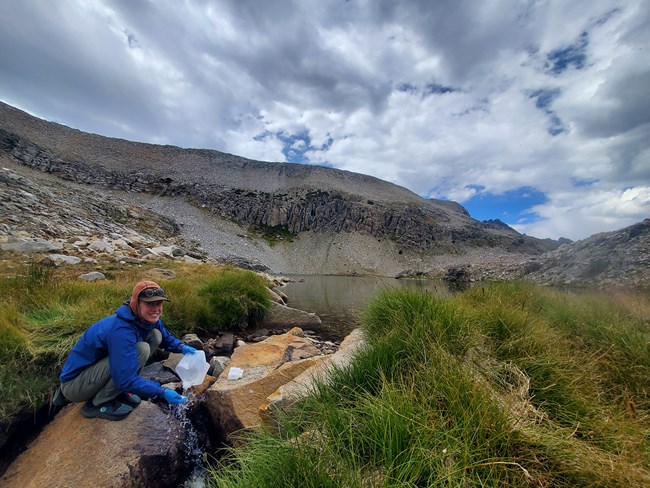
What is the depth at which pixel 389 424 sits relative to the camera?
5.79 feet

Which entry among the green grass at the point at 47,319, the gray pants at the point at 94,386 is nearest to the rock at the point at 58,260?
the green grass at the point at 47,319

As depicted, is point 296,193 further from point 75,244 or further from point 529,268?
point 75,244

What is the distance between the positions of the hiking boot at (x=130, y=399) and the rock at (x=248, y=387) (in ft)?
3.07

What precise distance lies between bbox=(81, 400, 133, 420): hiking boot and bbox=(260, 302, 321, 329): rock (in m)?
6.06

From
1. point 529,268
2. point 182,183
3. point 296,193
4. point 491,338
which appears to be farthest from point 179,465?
point 296,193

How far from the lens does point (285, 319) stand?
9.77 m

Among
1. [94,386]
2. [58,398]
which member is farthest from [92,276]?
[94,386]

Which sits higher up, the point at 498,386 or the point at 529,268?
the point at 529,268

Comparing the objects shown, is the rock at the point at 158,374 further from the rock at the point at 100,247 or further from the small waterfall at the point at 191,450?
the rock at the point at 100,247

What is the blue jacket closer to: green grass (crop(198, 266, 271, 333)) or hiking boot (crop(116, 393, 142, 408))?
hiking boot (crop(116, 393, 142, 408))

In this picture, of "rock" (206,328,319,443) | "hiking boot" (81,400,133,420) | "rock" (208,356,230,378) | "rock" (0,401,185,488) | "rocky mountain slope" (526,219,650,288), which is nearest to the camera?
"rock" (0,401,185,488)

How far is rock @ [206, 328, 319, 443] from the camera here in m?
3.63

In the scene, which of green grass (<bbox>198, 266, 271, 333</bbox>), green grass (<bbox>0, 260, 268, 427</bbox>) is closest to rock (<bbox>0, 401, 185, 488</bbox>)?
→ green grass (<bbox>0, 260, 268, 427</bbox>)

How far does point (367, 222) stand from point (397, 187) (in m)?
54.6
